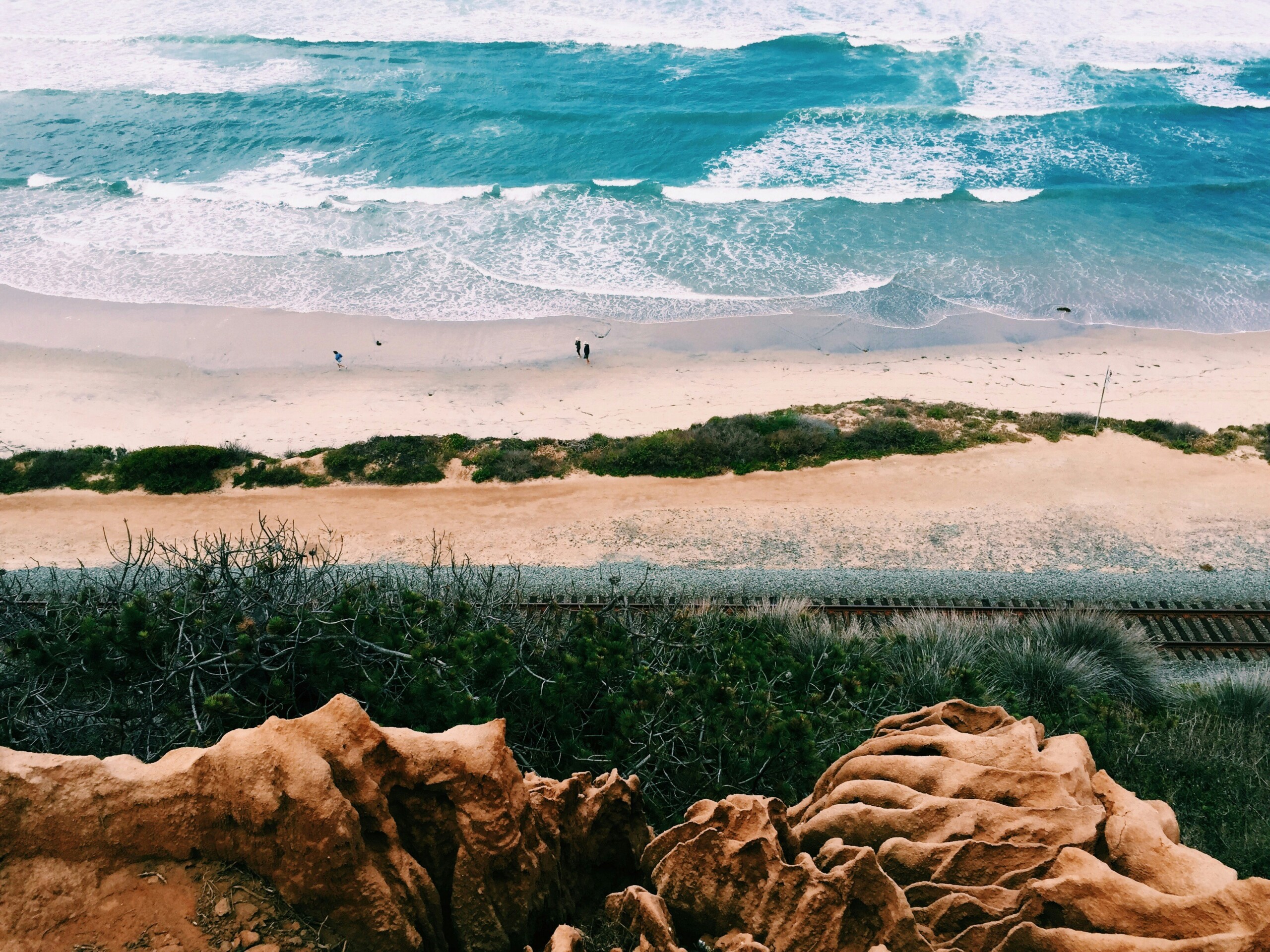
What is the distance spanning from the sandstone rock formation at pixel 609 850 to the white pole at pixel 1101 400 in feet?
62.8

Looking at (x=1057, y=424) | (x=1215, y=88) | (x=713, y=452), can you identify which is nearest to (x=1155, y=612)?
(x=1057, y=424)

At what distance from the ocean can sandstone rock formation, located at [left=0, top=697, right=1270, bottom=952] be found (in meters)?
26.7

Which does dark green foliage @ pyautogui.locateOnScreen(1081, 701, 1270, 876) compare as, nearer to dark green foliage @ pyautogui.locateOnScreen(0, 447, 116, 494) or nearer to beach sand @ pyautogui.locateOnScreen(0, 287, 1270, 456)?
beach sand @ pyautogui.locateOnScreen(0, 287, 1270, 456)

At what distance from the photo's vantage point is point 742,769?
10.9 metres

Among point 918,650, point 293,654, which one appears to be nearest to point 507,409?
point 918,650

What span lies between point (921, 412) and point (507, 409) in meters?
11.8

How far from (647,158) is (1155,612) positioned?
33.8 meters

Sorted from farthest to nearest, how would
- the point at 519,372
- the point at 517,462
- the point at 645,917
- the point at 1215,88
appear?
the point at 1215,88
the point at 519,372
the point at 517,462
the point at 645,917

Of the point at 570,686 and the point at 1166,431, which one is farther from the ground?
the point at 570,686

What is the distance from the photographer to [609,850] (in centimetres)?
817

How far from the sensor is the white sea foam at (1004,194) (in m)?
41.2

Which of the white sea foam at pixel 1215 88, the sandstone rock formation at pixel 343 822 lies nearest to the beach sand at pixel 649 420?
the sandstone rock formation at pixel 343 822

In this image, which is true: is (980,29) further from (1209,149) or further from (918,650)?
(918,650)

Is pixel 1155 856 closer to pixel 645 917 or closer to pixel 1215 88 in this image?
pixel 645 917
